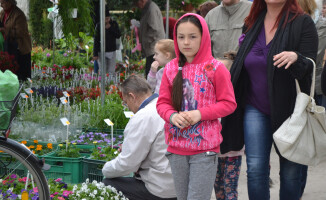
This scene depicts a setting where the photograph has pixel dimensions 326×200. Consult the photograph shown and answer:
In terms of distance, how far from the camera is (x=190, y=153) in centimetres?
258

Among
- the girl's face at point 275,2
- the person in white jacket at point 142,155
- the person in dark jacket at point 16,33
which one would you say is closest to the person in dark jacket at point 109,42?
the person in dark jacket at point 16,33

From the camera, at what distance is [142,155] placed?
3078 millimetres

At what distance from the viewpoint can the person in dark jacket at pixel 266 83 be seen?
2.77 meters

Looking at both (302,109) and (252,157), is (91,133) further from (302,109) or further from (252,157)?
(302,109)

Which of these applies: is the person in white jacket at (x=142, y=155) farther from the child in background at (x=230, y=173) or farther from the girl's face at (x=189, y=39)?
the girl's face at (x=189, y=39)

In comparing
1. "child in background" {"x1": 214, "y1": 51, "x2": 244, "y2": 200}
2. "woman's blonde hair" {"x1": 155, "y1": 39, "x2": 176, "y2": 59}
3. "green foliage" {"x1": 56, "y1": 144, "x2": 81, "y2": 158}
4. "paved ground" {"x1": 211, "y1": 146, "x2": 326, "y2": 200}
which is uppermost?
"woman's blonde hair" {"x1": 155, "y1": 39, "x2": 176, "y2": 59}

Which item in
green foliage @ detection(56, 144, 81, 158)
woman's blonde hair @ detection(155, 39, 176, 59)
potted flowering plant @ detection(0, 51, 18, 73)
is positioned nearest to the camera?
green foliage @ detection(56, 144, 81, 158)

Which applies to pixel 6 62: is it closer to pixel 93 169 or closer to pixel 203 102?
pixel 93 169

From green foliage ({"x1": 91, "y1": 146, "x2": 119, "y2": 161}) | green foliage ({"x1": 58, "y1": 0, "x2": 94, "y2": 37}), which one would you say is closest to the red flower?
green foliage ({"x1": 91, "y1": 146, "x2": 119, "y2": 161})

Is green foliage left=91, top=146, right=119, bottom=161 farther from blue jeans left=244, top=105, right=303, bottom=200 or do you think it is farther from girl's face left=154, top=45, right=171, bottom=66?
blue jeans left=244, top=105, right=303, bottom=200

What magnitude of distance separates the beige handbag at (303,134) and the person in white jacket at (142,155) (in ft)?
2.42

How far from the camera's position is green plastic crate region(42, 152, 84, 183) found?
13.2ft

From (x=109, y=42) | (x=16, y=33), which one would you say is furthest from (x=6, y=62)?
(x=109, y=42)

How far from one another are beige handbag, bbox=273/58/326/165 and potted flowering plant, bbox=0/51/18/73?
428 centimetres
